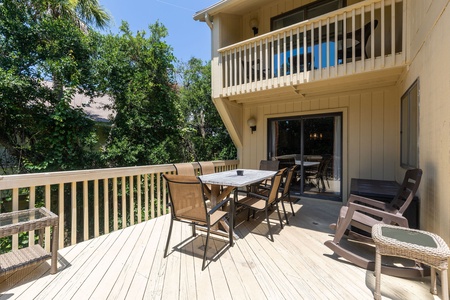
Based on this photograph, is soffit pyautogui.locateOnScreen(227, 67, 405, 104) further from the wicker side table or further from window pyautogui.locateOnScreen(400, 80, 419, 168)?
the wicker side table

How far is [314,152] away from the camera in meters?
5.11

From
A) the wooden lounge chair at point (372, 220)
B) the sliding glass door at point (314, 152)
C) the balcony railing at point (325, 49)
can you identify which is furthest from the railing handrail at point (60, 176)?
the sliding glass door at point (314, 152)

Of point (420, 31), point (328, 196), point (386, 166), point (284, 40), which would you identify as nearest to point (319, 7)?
point (284, 40)

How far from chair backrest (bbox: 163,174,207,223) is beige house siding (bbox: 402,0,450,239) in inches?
88.5

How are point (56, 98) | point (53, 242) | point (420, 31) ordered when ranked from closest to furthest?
point (53, 242) < point (420, 31) < point (56, 98)

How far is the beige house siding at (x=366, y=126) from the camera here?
427 cm

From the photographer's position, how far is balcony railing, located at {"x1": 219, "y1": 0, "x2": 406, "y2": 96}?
10.9ft

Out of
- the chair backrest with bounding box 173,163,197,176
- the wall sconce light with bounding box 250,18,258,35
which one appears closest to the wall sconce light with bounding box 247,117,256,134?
the wall sconce light with bounding box 250,18,258,35

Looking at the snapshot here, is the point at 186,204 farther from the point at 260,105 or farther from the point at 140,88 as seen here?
the point at 140,88

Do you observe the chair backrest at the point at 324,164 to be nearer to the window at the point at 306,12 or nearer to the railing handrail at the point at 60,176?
the window at the point at 306,12

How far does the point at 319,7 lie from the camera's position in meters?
4.91

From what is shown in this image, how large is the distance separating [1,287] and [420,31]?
207 inches

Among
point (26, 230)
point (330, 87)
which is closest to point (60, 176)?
point (26, 230)

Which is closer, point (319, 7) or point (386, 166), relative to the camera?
point (386, 166)
